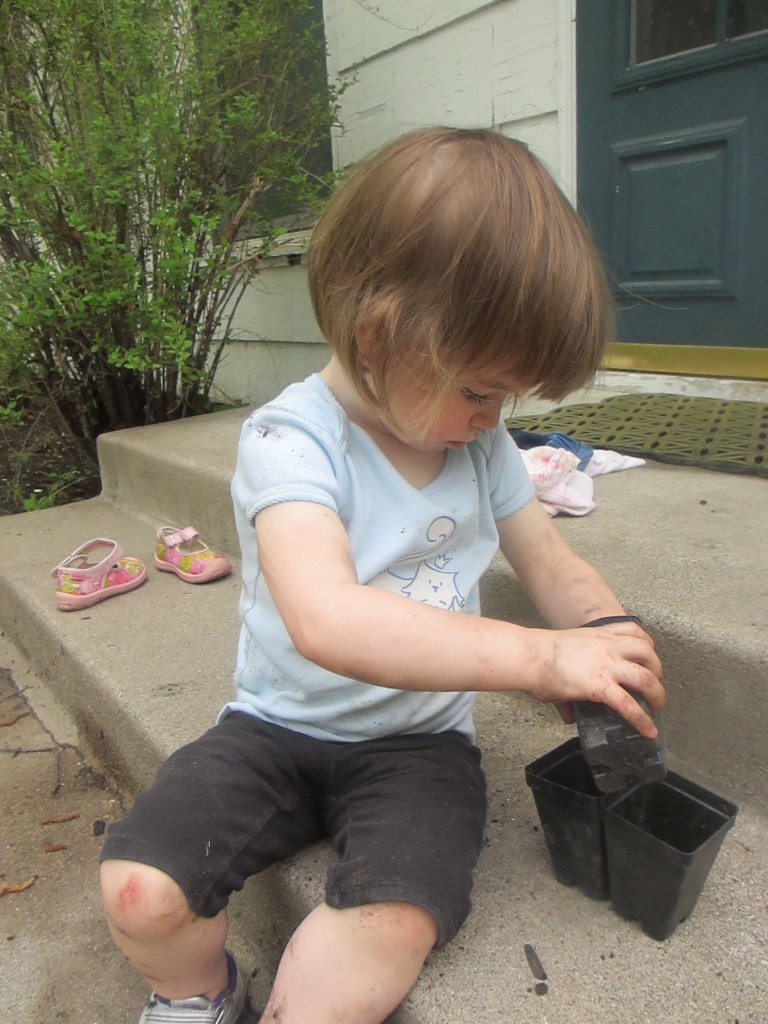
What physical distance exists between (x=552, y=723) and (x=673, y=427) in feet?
4.34

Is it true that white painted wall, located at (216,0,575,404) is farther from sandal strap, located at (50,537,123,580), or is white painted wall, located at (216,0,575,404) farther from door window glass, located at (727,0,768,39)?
sandal strap, located at (50,537,123,580)

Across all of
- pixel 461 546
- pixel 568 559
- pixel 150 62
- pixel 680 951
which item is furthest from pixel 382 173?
pixel 150 62

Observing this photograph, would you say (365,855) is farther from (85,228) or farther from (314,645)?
(85,228)

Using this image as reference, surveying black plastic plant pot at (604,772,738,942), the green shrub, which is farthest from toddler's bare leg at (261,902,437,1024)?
the green shrub

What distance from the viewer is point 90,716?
81.1 inches

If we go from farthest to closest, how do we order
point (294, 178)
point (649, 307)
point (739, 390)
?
1. point (294, 178)
2. point (649, 307)
3. point (739, 390)

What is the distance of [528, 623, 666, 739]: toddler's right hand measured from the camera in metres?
0.99

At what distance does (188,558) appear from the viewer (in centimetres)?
250

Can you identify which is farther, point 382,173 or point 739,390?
point 739,390

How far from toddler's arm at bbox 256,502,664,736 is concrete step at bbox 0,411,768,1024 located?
35cm

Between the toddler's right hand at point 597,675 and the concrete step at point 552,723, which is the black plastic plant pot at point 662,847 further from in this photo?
the toddler's right hand at point 597,675

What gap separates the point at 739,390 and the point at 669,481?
3.00ft

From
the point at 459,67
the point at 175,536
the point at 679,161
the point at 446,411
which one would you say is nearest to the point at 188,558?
the point at 175,536

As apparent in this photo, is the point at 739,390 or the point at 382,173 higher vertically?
the point at 382,173
